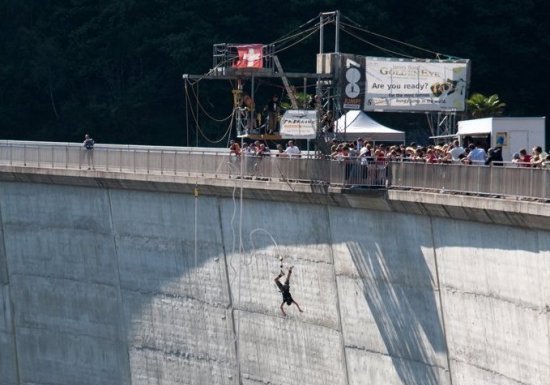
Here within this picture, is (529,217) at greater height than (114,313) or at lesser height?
greater

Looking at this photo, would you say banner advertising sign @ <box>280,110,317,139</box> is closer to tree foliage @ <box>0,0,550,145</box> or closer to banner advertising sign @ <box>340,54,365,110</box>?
banner advertising sign @ <box>340,54,365,110</box>

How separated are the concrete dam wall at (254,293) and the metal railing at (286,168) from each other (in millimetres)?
758

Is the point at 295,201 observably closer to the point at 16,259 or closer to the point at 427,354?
the point at 427,354

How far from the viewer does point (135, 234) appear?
46281mm

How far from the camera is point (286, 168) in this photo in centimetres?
4016

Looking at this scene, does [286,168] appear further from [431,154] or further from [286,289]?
[431,154]

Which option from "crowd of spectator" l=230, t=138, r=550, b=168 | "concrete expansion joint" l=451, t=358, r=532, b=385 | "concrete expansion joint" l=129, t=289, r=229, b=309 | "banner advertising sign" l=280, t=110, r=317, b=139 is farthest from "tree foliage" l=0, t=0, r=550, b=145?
"concrete expansion joint" l=451, t=358, r=532, b=385

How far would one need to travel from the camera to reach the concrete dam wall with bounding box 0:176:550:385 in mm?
33000

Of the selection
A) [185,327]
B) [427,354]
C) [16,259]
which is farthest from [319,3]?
[427,354]

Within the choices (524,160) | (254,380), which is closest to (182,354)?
(254,380)

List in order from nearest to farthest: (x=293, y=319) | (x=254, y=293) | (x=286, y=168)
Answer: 1. (x=286, y=168)
2. (x=293, y=319)
3. (x=254, y=293)

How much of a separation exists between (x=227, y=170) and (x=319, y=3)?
118 feet

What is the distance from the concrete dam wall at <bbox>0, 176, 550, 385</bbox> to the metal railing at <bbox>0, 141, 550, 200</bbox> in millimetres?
758

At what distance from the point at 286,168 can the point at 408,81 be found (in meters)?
3.96
